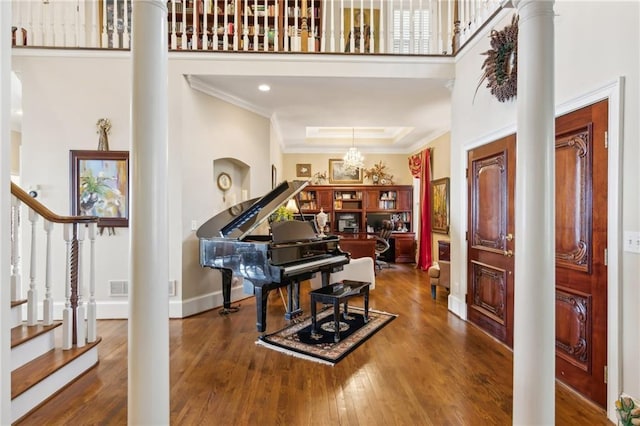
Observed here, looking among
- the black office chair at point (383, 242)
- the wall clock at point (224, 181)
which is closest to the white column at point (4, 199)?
the wall clock at point (224, 181)

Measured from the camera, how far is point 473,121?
380 centimetres

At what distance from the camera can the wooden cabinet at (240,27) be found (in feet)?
13.5

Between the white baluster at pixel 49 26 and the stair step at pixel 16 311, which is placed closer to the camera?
the stair step at pixel 16 311

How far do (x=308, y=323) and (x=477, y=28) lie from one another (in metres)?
3.79

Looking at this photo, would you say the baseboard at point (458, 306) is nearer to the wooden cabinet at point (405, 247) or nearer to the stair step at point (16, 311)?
the wooden cabinet at point (405, 247)

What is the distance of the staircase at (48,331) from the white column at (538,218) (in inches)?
118

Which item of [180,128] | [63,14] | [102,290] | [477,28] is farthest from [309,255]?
[63,14]

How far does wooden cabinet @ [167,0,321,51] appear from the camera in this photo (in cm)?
413

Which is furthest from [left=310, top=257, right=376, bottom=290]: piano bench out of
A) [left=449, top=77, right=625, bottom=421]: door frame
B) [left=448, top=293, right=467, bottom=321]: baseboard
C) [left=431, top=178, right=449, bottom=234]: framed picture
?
[left=449, top=77, right=625, bottom=421]: door frame

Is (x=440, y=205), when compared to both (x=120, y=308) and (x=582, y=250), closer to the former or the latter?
(x=582, y=250)

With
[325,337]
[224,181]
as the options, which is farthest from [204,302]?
[325,337]

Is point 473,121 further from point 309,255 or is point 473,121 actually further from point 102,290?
point 102,290

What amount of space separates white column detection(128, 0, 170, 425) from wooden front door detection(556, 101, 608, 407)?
2.65 metres

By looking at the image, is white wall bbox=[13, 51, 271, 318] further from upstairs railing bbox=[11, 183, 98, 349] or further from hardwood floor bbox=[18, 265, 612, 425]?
upstairs railing bbox=[11, 183, 98, 349]
